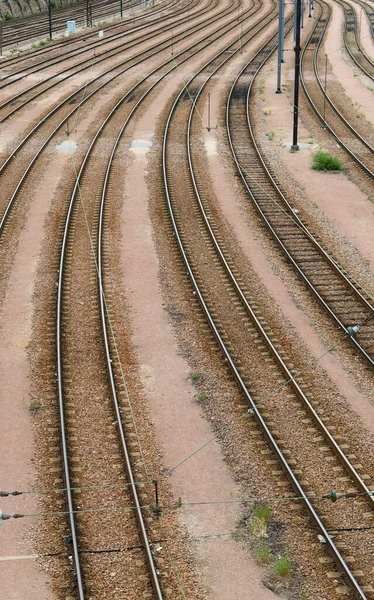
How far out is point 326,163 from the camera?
31172 mm

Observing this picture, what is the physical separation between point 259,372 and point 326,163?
54.2 feet

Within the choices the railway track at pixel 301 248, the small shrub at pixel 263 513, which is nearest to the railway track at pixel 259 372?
the small shrub at pixel 263 513

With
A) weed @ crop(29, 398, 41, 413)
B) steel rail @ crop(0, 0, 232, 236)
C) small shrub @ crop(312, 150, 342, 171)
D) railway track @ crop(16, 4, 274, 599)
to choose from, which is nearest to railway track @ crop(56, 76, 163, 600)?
railway track @ crop(16, 4, 274, 599)

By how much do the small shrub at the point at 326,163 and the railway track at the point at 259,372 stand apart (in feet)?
14.3

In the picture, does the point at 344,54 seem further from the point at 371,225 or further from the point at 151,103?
the point at 371,225

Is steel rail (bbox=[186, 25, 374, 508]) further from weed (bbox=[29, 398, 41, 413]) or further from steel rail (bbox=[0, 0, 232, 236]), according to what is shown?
steel rail (bbox=[0, 0, 232, 236])

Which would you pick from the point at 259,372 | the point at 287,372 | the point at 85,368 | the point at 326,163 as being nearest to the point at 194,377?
the point at 259,372

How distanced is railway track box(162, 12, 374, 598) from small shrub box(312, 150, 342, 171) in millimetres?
4354

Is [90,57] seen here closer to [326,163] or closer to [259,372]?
[326,163]

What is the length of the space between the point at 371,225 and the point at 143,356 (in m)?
10.7

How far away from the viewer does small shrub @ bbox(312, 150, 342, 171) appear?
31094 mm

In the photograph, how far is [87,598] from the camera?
10656 mm

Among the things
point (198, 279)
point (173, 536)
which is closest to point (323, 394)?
point (173, 536)

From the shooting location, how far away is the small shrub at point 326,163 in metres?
31.1
